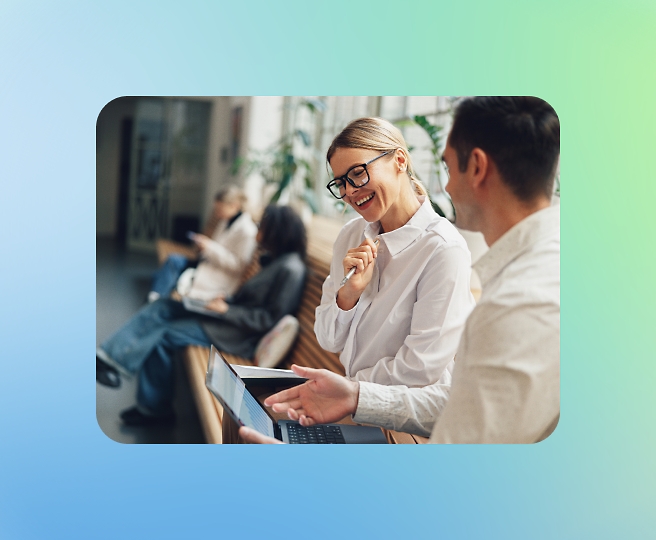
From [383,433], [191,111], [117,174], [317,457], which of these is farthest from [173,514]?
[191,111]

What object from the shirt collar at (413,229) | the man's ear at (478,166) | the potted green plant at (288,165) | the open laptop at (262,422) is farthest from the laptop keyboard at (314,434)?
the man's ear at (478,166)

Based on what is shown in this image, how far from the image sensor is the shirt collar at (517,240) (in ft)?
6.23

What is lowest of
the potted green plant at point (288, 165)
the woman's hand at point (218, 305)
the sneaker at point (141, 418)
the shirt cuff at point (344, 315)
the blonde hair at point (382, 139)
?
the sneaker at point (141, 418)

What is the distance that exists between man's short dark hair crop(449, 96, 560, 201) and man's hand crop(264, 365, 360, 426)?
0.64 meters

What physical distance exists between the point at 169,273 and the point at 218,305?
0.23m

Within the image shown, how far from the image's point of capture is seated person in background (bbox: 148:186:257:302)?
7.23 ft

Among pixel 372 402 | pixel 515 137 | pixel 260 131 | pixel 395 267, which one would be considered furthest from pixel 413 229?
pixel 260 131

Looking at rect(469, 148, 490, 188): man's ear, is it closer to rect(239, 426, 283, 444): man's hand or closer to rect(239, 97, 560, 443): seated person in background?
rect(239, 97, 560, 443): seated person in background

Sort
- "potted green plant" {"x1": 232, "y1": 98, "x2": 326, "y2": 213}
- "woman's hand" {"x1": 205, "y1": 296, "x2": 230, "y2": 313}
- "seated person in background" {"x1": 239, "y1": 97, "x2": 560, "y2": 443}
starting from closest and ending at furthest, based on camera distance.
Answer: "seated person in background" {"x1": 239, "y1": 97, "x2": 560, "y2": 443}, "potted green plant" {"x1": 232, "y1": 98, "x2": 326, "y2": 213}, "woman's hand" {"x1": 205, "y1": 296, "x2": 230, "y2": 313}

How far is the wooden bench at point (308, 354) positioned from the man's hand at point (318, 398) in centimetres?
3

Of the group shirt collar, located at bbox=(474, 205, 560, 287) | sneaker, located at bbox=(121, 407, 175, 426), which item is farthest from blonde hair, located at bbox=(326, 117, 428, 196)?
sneaker, located at bbox=(121, 407, 175, 426)

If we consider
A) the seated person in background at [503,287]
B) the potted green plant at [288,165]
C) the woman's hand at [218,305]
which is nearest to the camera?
the seated person in background at [503,287]
